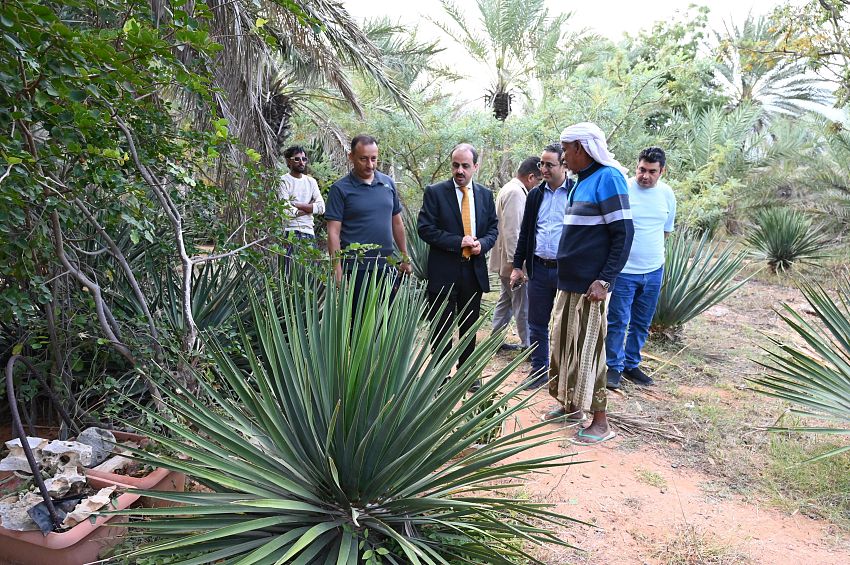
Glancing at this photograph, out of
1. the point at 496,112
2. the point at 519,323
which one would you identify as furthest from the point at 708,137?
the point at 519,323

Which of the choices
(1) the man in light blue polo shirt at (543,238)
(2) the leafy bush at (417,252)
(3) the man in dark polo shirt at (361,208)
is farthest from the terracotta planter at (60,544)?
(2) the leafy bush at (417,252)

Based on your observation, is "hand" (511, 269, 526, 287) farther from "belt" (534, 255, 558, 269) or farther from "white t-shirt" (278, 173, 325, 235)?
"white t-shirt" (278, 173, 325, 235)

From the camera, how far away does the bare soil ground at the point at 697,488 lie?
3.08m

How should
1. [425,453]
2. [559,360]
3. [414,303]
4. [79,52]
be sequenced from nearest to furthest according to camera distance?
[79,52], [425,453], [414,303], [559,360]

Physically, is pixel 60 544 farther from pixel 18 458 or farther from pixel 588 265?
pixel 588 265

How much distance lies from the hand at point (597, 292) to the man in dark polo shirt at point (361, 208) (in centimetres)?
124

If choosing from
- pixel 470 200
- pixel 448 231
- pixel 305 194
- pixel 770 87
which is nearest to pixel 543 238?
pixel 470 200

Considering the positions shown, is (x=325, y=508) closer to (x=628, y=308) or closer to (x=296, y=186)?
(x=628, y=308)

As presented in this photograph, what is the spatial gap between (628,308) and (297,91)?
885 cm

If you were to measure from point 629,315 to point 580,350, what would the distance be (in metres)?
1.30

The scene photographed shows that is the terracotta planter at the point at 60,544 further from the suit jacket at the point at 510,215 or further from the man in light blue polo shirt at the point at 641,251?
the suit jacket at the point at 510,215

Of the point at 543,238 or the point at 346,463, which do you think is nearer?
the point at 346,463

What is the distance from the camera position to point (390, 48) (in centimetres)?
1478

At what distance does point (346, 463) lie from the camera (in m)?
2.29
